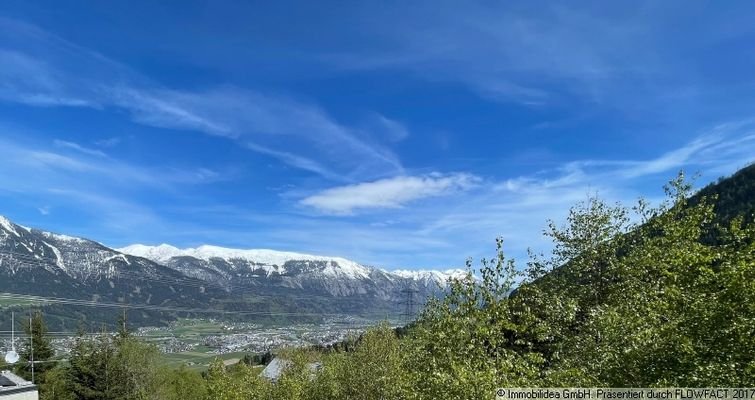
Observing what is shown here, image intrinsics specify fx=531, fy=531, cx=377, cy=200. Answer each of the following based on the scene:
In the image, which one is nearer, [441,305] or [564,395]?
[564,395]

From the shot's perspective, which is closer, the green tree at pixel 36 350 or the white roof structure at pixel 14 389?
the white roof structure at pixel 14 389

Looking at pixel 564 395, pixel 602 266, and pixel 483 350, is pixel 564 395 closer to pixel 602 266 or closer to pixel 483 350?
pixel 483 350

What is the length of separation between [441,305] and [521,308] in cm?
714

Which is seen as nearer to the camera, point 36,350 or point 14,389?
point 14,389

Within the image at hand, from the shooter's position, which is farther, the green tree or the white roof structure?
the green tree

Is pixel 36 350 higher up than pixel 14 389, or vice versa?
pixel 14 389

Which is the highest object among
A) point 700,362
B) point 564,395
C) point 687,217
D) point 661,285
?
point 687,217

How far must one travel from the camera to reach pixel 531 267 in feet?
123

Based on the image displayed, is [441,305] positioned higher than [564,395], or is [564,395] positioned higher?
[441,305]

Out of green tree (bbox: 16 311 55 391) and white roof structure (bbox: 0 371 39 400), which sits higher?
white roof structure (bbox: 0 371 39 400)

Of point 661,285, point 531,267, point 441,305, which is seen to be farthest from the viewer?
point 531,267

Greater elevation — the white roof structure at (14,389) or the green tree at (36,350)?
the white roof structure at (14,389)

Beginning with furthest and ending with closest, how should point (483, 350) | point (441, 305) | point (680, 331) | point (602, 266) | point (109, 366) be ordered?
point (109, 366) → point (602, 266) → point (441, 305) → point (483, 350) → point (680, 331)

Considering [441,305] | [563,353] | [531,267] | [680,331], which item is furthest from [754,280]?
[531,267]
